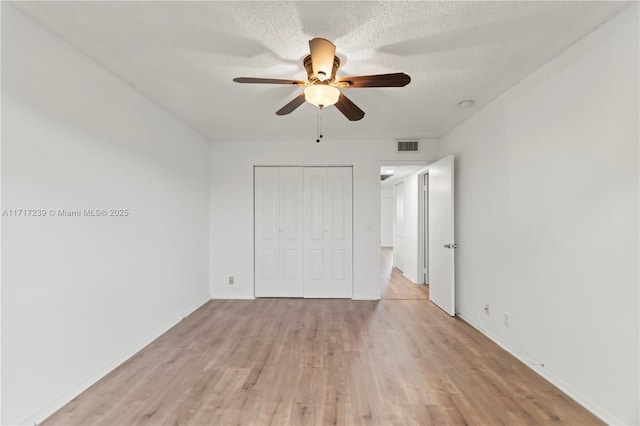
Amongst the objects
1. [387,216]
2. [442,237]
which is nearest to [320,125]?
[442,237]

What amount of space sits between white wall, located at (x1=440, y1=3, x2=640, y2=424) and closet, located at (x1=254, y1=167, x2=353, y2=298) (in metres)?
2.02

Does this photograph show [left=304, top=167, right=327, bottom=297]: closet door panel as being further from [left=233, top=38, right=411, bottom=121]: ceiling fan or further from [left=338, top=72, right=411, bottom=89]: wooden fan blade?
[left=338, top=72, right=411, bottom=89]: wooden fan blade

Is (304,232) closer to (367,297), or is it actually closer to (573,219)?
(367,297)

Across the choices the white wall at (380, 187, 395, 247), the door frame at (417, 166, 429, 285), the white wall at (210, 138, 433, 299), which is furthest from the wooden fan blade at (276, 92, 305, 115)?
the white wall at (380, 187, 395, 247)

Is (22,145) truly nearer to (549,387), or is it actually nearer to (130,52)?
(130,52)

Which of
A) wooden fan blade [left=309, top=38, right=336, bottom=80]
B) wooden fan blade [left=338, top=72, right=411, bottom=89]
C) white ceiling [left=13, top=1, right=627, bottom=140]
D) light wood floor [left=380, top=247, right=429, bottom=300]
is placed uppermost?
white ceiling [left=13, top=1, right=627, bottom=140]

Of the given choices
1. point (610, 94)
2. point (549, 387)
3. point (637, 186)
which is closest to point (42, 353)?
point (549, 387)

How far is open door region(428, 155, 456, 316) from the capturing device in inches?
143

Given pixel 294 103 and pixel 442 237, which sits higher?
pixel 294 103

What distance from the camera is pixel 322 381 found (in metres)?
2.21

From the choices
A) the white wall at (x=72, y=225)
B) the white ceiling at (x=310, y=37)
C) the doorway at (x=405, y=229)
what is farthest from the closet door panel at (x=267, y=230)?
the doorway at (x=405, y=229)

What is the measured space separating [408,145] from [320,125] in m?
1.51

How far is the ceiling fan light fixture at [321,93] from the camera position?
73.6 inches

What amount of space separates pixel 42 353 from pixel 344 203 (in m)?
3.55
